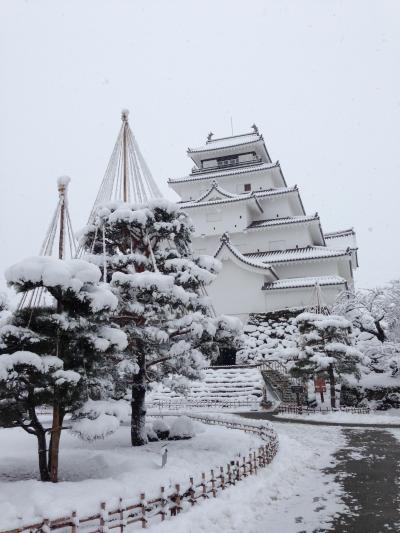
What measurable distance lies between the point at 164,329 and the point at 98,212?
4.42 metres

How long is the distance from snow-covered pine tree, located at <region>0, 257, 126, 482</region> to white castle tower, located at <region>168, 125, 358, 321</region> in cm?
2885

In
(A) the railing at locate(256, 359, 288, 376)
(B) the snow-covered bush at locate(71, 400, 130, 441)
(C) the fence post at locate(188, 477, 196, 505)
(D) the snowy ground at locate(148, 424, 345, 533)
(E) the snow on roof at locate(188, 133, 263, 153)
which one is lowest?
(D) the snowy ground at locate(148, 424, 345, 533)

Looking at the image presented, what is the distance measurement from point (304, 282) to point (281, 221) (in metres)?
7.51

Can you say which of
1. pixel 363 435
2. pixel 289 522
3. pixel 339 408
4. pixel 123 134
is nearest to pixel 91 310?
pixel 289 522

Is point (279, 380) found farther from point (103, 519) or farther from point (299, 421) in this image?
point (103, 519)

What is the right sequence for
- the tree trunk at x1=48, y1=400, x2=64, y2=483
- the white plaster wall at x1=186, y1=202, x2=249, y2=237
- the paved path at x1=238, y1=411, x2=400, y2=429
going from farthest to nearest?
the white plaster wall at x1=186, y1=202, x2=249, y2=237
the paved path at x1=238, y1=411, x2=400, y2=429
the tree trunk at x1=48, y1=400, x2=64, y2=483

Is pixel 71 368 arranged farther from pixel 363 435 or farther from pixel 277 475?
pixel 363 435

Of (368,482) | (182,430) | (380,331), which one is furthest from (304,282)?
(368,482)

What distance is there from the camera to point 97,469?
36.0 feet

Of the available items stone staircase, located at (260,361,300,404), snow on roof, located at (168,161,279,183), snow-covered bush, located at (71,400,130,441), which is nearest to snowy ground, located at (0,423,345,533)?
snow-covered bush, located at (71,400,130,441)

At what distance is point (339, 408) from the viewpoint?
85.0 ft

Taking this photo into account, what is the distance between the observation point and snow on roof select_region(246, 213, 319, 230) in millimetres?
40938

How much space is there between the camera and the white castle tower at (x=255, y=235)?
38344 mm

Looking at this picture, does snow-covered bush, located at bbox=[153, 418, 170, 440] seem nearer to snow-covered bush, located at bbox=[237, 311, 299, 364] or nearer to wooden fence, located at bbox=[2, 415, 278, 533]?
wooden fence, located at bbox=[2, 415, 278, 533]
